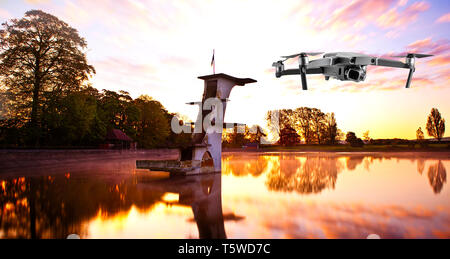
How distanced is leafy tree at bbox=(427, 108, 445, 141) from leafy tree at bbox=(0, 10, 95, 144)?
91777 millimetres

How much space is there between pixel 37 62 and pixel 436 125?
97.1 meters

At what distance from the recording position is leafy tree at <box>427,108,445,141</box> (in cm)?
7470

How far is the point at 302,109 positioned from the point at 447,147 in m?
45.7

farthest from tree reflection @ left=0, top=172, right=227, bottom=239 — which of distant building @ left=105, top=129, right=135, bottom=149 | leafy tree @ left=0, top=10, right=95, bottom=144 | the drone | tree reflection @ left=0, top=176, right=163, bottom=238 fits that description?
distant building @ left=105, top=129, right=135, bottom=149

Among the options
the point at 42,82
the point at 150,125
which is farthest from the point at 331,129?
the point at 42,82

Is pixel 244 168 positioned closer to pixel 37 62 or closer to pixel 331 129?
pixel 37 62

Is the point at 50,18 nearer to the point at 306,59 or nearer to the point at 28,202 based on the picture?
the point at 28,202

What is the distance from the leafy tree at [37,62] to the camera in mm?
28250

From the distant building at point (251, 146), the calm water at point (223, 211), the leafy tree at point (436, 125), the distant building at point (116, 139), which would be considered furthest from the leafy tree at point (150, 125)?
the leafy tree at point (436, 125)

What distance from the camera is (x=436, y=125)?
75.9 meters

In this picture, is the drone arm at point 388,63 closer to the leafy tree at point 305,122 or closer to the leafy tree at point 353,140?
the leafy tree at point 353,140

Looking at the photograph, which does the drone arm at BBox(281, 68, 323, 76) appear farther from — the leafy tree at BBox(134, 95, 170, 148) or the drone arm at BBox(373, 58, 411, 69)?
the leafy tree at BBox(134, 95, 170, 148)

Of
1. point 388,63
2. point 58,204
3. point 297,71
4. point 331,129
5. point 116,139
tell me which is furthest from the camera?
point 331,129

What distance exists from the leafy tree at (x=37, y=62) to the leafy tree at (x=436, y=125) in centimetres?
9178
